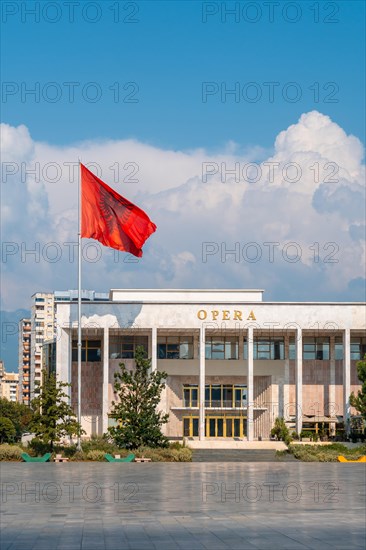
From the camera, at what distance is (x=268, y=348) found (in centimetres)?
6644

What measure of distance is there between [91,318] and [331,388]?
710 inches

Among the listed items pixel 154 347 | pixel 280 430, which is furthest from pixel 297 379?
pixel 154 347

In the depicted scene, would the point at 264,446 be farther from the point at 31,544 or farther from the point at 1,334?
the point at 31,544

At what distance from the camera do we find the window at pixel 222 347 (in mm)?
66125

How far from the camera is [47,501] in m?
25.8

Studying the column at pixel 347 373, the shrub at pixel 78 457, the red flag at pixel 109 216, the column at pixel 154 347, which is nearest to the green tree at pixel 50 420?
the shrub at pixel 78 457

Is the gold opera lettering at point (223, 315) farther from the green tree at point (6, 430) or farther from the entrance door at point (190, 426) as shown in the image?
the green tree at point (6, 430)

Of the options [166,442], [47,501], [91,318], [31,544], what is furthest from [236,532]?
[91,318]

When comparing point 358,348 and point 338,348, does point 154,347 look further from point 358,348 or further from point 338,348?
point 358,348

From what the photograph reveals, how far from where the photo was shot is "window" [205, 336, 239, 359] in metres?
66.1

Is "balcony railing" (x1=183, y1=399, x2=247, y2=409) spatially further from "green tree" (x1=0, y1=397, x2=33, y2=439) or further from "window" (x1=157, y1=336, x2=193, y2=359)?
"green tree" (x1=0, y1=397, x2=33, y2=439)

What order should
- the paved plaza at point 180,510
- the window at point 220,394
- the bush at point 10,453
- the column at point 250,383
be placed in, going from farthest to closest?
1. the window at point 220,394
2. the column at point 250,383
3. the bush at point 10,453
4. the paved plaza at point 180,510

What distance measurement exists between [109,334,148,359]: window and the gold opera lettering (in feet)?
16.4

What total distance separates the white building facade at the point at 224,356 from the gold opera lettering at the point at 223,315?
0.22 ft
